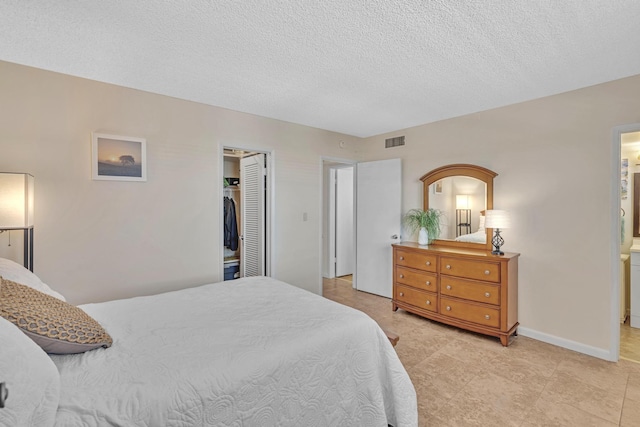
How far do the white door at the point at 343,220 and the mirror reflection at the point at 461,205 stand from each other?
2047 millimetres

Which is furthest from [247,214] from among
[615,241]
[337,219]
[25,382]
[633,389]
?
[633,389]

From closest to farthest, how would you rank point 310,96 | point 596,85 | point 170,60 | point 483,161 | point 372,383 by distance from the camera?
point 372,383 < point 170,60 < point 596,85 < point 310,96 < point 483,161

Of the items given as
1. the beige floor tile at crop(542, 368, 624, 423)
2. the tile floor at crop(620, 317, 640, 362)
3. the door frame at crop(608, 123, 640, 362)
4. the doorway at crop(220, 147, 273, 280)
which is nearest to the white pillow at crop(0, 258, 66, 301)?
the doorway at crop(220, 147, 273, 280)

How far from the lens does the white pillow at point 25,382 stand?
0.84 meters

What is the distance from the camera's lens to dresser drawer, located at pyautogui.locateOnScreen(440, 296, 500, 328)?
10.1ft

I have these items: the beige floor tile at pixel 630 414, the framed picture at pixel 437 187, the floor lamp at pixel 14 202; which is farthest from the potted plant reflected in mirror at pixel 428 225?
the floor lamp at pixel 14 202

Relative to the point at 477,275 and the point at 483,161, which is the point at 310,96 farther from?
the point at 477,275

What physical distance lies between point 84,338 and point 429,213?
12.1ft

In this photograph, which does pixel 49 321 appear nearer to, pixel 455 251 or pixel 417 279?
pixel 417 279

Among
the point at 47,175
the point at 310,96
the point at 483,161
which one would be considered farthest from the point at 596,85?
the point at 47,175

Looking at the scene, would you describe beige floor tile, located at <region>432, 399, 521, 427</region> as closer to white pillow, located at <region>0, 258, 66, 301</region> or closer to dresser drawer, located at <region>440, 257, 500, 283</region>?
dresser drawer, located at <region>440, 257, 500, 283</region>

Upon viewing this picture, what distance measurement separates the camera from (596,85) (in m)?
2.80

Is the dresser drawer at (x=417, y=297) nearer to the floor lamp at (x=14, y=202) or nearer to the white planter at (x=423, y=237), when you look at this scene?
the white planter at (x=423, y=237)

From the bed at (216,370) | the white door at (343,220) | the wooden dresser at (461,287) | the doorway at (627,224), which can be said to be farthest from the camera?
the white door at (343,220)
